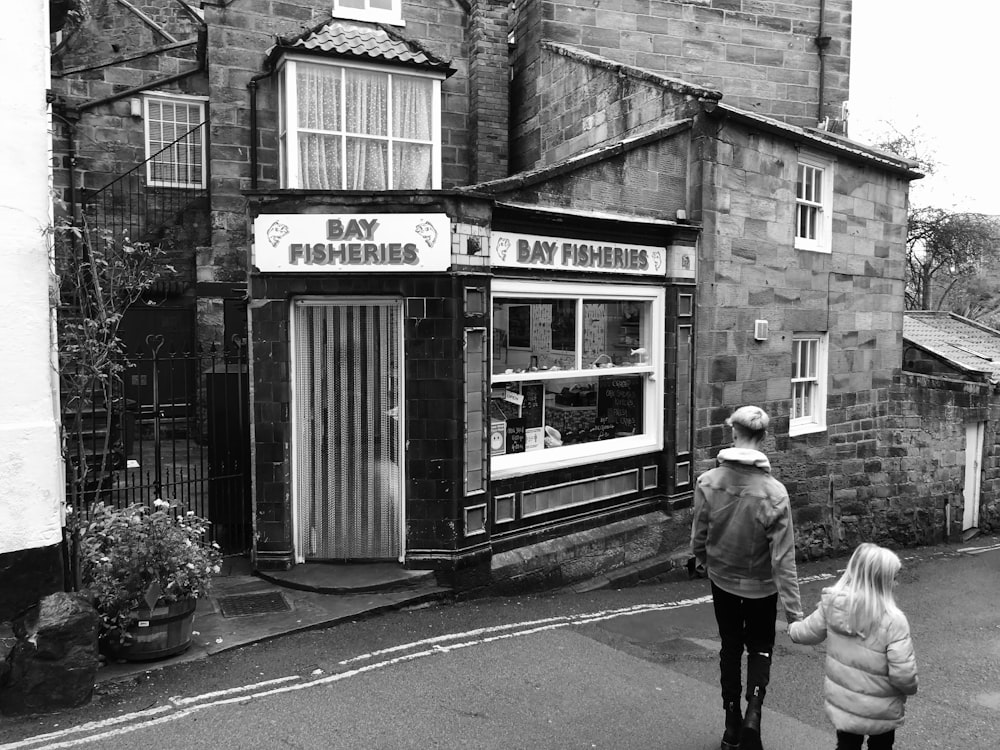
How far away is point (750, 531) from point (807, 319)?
24.0 feet

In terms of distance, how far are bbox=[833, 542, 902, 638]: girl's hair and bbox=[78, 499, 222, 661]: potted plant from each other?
14.0 feet

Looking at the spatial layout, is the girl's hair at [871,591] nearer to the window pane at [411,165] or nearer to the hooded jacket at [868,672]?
the hooded jacket at [868,672]

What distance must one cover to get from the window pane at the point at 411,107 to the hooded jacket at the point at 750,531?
734 centimetres

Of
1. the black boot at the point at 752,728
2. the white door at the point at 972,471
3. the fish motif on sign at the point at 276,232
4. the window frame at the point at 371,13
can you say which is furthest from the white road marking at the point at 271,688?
the white door at the point at 972,471

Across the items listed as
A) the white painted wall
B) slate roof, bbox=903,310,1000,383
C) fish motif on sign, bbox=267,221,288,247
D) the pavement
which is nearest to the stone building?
fish motif on sign, bbox=267,221,288,247

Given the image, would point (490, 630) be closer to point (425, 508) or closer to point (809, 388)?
point (425, 508)

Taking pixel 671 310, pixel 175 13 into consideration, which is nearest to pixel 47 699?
pixel 671 310

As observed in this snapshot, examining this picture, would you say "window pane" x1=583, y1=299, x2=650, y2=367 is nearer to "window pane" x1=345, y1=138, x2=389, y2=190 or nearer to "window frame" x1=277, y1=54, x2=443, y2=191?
"window frame" x1=277, y1=54, x2=443, y2=191

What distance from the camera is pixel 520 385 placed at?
8.55 metres

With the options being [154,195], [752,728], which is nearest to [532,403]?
[752,728]

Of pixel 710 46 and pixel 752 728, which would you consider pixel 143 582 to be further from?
pixel 710 46

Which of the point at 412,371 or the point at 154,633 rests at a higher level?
the point at 412,371

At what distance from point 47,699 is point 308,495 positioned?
9.47 feet

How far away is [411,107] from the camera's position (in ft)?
35.3
